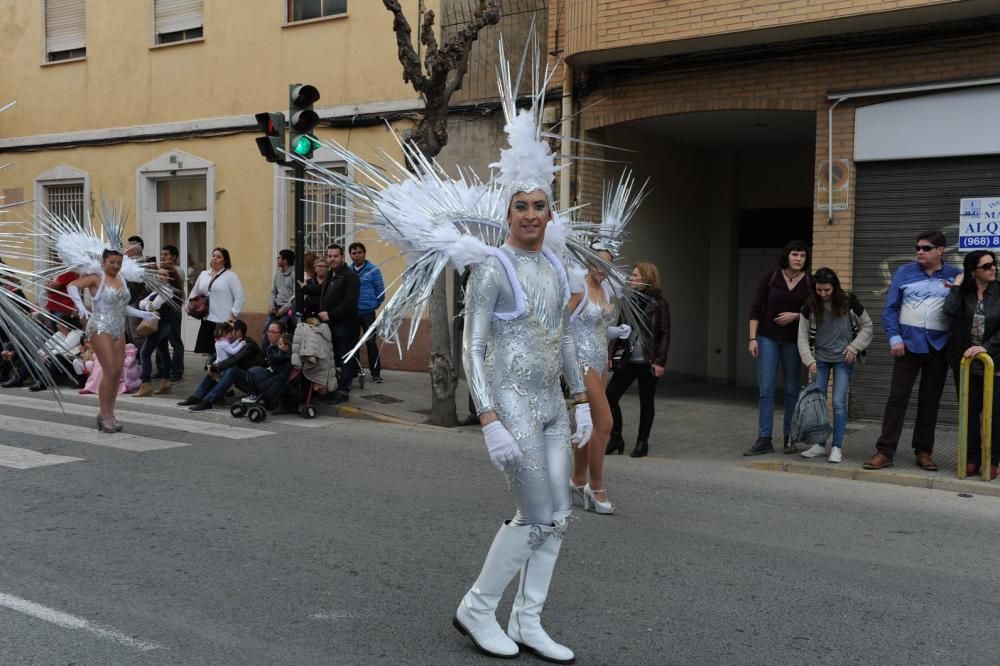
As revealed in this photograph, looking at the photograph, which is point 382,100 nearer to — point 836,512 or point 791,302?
point 791,302

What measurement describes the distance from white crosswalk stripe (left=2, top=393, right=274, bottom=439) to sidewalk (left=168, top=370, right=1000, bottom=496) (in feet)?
4.69

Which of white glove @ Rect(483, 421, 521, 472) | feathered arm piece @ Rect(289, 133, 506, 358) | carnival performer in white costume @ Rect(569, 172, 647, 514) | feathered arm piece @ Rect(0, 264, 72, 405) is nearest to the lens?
white glove @ Rect(483, 421, 521, 472)

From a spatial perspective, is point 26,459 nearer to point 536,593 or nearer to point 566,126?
point 536,593

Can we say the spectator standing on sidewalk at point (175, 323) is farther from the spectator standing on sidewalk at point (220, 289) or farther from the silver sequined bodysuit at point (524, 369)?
the silver sequined bodysuit at point (524, 369)

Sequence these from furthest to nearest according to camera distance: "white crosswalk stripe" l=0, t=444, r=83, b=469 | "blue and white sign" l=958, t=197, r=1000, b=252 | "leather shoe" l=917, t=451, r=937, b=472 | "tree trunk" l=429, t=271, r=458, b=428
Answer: "tree trunk" l=429, t=271, r=458, b=428 → "blue and white sign" l=958, t=197, r=1000, b=252 → "leather shoe" l=917, t=451, r=937, b=472 → "white crosswalk stripe" l=0, t=444, r=83, b=469

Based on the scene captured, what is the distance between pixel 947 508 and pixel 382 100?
1114 cm

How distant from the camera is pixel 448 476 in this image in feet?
26.9

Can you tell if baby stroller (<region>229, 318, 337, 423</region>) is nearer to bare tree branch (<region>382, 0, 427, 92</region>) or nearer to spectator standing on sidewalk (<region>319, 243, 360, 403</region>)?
spectator standing on sidewalk (<region>319, 243, 360, 403</region>)

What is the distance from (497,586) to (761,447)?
5870 mm

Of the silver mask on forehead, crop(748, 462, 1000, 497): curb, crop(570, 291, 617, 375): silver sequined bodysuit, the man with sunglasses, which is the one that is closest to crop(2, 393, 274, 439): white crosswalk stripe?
crop(570, 291, 617, 375): silver sequined bodysuit

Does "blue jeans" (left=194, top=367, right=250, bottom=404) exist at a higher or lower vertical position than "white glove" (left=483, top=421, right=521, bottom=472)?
lower

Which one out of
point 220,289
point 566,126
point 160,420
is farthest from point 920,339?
point 220,289

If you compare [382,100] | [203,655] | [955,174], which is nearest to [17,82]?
[382,100]

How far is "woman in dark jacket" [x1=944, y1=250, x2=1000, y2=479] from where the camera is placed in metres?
8.03
